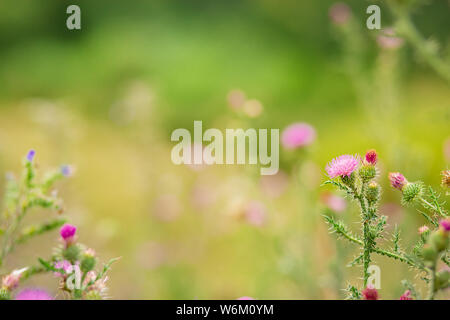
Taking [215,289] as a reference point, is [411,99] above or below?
above

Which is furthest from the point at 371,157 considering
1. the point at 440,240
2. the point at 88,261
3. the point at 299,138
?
the point at 299,138

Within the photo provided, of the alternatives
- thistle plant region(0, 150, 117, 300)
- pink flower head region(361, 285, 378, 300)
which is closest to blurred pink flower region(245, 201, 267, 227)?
thistle plant region(0, 150, 117, 300)

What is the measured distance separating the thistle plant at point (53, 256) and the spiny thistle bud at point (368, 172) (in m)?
0.28

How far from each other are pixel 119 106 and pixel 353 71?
863 millimetres

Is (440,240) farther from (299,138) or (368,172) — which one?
(299,138)

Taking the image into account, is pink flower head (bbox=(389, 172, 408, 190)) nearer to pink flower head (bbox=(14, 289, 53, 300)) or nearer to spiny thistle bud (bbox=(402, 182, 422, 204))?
spiny thistle bud (bbox=(402, 182, 422, 204))

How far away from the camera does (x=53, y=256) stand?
59cm

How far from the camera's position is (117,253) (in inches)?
73.3

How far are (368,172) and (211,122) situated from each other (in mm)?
2510

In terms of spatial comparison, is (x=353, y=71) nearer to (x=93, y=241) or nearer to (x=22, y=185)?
(x=22, y=185)

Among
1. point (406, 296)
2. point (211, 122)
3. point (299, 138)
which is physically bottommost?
point (406, 296)

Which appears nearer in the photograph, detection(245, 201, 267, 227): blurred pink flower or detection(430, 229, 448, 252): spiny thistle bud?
detection(430, 229, 448, 252): spiny thistle bud

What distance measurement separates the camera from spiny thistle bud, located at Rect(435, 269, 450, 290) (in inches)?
19.0
